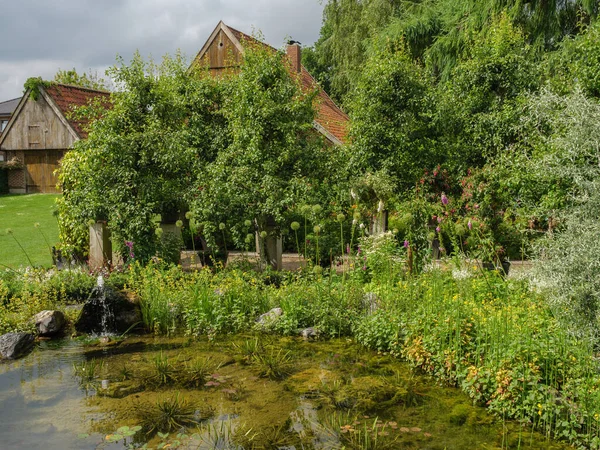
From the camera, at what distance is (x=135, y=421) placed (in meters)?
5.25

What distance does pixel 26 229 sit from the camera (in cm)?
1617

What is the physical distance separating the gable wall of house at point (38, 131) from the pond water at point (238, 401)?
78.3 feet

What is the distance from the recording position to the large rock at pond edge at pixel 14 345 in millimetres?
7285

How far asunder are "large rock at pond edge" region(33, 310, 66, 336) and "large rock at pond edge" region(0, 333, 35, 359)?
0.44 meters

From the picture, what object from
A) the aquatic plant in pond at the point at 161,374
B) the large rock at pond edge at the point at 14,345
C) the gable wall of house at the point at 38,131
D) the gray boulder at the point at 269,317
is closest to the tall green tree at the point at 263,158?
the gray boulder at the point at 269,317

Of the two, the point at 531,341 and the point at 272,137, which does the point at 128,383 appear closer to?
the point at 531,341

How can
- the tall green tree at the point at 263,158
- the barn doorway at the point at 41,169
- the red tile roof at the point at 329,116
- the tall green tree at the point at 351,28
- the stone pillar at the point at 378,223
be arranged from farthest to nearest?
1. the barn doorway at the point at 41,169
2. the tall green tree at the point at 351,28
3. the red tile roof at the point at 329,116
4. the stone pillar at the point at 378,223
5. the tall green tree at the point at 263,158

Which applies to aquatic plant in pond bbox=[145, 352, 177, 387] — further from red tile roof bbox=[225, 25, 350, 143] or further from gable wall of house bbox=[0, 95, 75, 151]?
gable wall of house bbox=[0, 95, 75, 151]

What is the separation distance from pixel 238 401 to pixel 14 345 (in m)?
3.53

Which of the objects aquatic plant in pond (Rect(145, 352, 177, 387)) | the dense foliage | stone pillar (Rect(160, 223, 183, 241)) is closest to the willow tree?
the dense foliage

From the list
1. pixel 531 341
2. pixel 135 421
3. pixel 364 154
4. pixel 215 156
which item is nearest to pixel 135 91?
pixel 215 156

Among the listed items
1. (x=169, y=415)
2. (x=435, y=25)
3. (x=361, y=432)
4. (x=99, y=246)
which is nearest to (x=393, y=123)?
(x=99, y=246)

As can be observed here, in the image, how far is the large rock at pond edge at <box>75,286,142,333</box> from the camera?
8.13 metres

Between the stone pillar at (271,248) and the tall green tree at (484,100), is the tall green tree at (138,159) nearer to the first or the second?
the stone pillar at (271,248)
